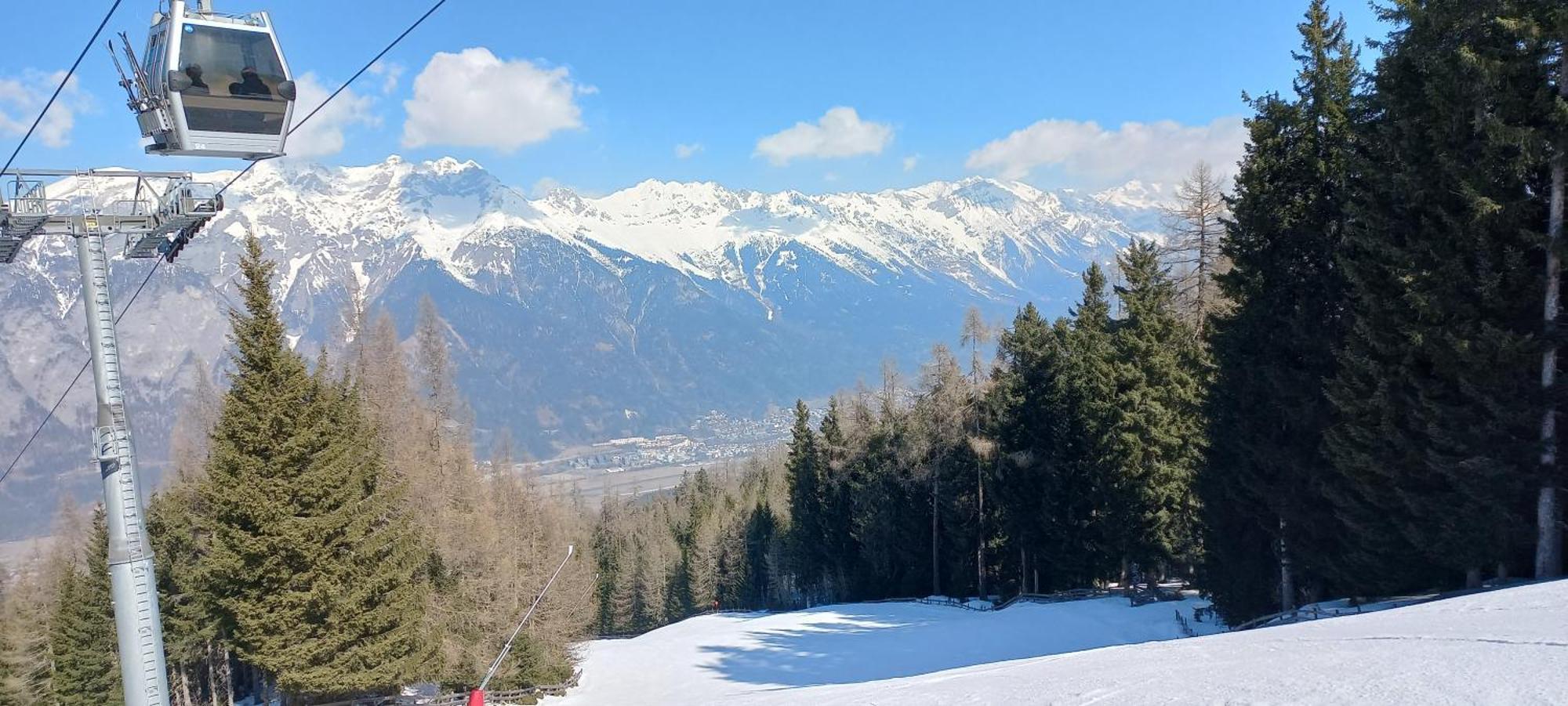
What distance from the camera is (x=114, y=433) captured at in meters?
9.57

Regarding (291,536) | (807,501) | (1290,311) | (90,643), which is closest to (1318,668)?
(1290,311)

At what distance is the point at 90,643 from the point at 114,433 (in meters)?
26.7

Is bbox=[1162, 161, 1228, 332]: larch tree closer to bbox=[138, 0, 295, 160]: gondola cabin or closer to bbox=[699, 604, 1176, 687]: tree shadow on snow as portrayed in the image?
bbox=[699, 604, 1176, 687]: tree shadow on snow

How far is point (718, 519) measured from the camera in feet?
237

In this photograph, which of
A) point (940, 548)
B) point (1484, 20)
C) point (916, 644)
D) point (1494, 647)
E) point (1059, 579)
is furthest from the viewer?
point (940, 548)

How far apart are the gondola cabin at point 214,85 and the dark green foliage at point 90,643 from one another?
24932mm

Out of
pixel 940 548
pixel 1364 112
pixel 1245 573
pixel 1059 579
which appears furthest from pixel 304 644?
pixel 940 548

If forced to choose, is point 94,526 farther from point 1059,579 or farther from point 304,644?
point 1059,579

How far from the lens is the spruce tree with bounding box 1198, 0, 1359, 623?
1812cm

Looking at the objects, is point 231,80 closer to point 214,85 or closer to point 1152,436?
point 214,85

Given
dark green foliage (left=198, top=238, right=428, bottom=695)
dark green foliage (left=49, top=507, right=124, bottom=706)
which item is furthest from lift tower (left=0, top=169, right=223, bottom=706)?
dark green foliage (left=49, top=507, right=124, bottom=706)

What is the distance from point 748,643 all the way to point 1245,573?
17.4m

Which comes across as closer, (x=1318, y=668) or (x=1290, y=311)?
(x=1318, y=668)

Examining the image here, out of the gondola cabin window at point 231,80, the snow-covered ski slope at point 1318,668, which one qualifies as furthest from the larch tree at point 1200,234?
the gondola cabin window at point 231,80
